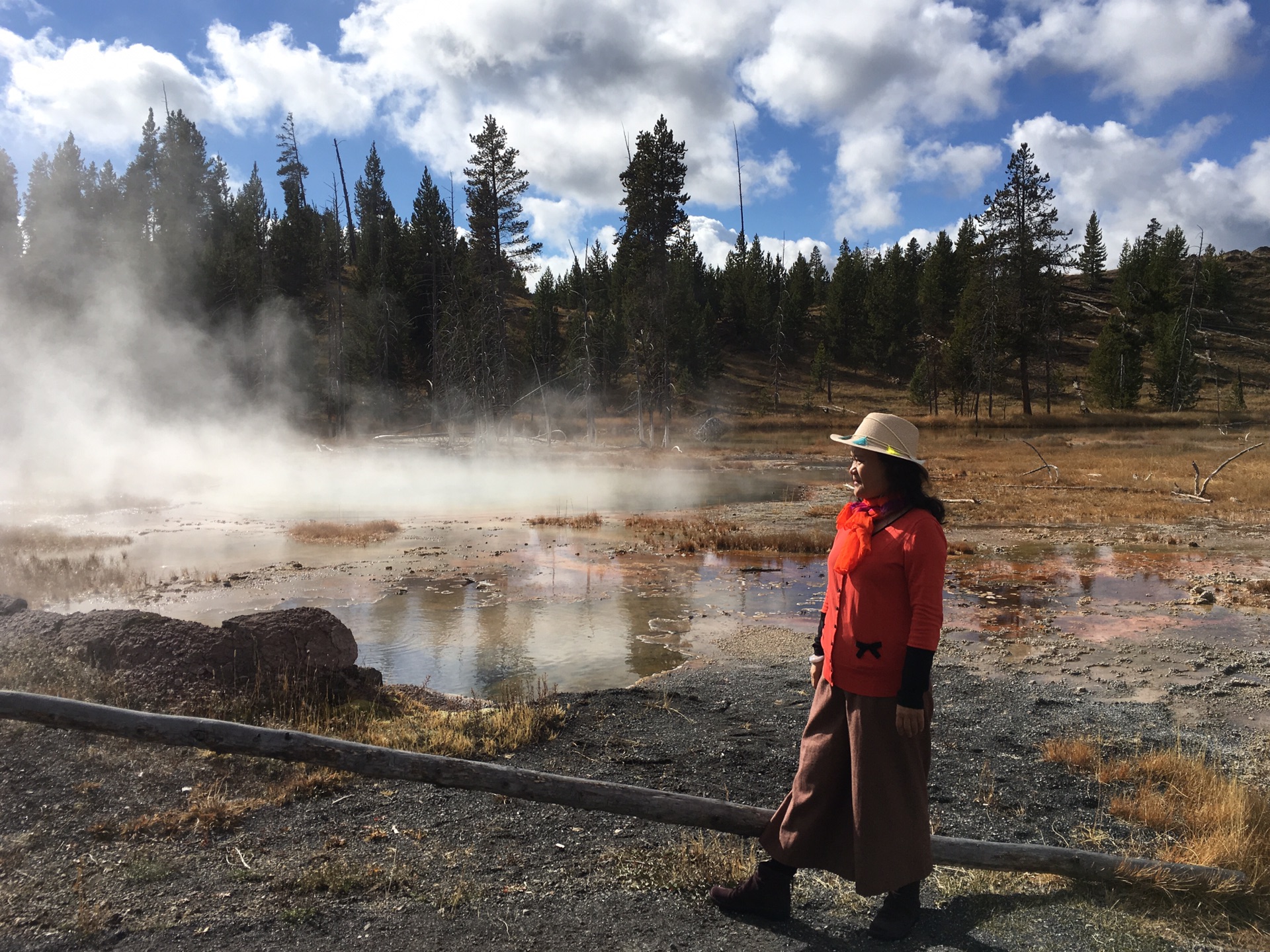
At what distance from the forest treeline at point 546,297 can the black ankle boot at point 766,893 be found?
3829cm

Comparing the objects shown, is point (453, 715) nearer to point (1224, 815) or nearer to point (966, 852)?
point (966, 852)

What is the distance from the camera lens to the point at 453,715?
744 cm

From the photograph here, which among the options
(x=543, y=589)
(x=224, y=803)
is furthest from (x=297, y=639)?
(x=543, y=589)

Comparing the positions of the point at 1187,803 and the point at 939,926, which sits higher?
the point at 939,926

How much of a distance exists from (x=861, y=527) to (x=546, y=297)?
65857mm

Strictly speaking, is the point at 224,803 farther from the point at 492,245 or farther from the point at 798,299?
the point at 798,299

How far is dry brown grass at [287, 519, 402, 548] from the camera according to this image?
1962cm

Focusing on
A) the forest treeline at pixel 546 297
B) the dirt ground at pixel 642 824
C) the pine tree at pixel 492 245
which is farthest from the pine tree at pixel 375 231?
the dirt ground at pixel 642 824

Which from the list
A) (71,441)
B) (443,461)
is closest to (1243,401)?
(443,461)

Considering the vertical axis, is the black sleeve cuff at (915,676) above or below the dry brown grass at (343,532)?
above

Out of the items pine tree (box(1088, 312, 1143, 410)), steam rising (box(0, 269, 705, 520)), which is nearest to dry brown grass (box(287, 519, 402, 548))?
steam rising (box(0, 269, 705, 520))

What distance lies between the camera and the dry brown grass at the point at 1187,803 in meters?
4.25

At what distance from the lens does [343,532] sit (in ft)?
67.6

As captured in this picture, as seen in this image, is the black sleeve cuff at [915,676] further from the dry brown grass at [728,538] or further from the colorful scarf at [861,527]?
the dry brown grass at [728,538]
